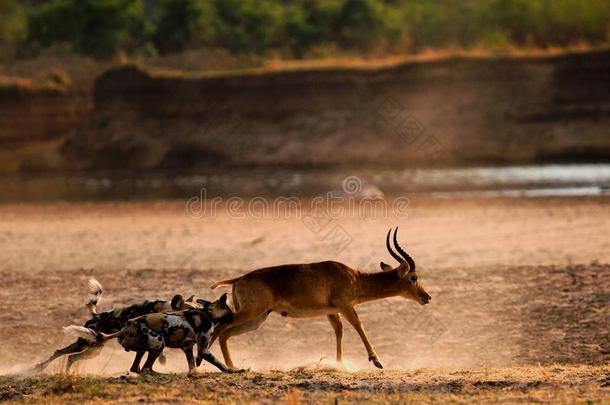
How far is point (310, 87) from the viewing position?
4712 cm

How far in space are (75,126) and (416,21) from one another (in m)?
20.1

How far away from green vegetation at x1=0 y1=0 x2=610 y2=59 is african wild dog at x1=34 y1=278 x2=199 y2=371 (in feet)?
139

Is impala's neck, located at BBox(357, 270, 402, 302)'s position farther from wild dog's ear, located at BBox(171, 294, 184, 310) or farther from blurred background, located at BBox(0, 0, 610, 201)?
blurred background, located at BBox(0, 0, 610, 201)

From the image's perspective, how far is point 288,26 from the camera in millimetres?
60094

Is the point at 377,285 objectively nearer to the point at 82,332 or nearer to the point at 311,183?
the point at 82,332

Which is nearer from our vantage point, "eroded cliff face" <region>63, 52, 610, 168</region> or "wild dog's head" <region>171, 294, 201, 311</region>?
"wild dog's head" <region>171, 294, 201, 311</region>

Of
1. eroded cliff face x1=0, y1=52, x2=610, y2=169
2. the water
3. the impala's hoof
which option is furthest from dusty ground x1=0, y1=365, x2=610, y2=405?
eroded cliff face x1=0, y1=52, x2=610, y2=169

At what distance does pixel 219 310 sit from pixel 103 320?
1.15m

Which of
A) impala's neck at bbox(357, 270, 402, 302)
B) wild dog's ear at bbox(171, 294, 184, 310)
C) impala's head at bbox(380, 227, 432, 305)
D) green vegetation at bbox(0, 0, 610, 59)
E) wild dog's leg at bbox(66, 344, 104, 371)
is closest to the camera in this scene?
wild dog's leg at bbox(66, 344, 104, 371)

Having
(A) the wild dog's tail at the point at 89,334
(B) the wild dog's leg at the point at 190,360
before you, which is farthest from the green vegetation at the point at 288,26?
(A) the wild dog's tail at the point at 89,334

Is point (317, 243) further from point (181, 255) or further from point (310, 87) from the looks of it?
point (310, 87)

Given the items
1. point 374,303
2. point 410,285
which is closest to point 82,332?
point 410,285

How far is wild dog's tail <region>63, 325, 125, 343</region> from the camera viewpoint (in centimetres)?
1108

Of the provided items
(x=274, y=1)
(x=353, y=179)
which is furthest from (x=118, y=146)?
(x=274, y=1)
